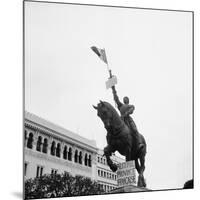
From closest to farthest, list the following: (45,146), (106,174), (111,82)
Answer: (45,146), (106,174), (111,82)

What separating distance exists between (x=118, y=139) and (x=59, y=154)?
757mm

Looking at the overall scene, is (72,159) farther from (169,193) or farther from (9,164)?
(169,193)

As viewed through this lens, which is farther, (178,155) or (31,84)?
(178,155)

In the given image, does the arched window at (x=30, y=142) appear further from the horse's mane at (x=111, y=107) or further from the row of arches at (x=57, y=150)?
the horse's mane at (x=111, y=107)

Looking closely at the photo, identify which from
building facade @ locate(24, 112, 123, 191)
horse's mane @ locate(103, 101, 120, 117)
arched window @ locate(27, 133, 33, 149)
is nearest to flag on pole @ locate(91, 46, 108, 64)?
horse's mane @ locate(103, 101, 120, 117)

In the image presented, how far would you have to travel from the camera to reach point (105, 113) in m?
5.75

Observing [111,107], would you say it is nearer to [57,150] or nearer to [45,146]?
[57,150]

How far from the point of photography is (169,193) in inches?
236

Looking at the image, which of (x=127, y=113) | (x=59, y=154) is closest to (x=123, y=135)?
(x=127, y=113)

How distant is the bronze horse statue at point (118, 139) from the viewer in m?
5.74

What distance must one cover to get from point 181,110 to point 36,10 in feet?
7.22

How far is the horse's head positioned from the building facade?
0.95 feet

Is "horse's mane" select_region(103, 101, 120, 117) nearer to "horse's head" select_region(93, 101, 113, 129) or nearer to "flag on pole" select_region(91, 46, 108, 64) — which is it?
"horse's head" select_region(93, 101, 113, 129)

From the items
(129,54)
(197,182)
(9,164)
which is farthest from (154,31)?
(9,164)
